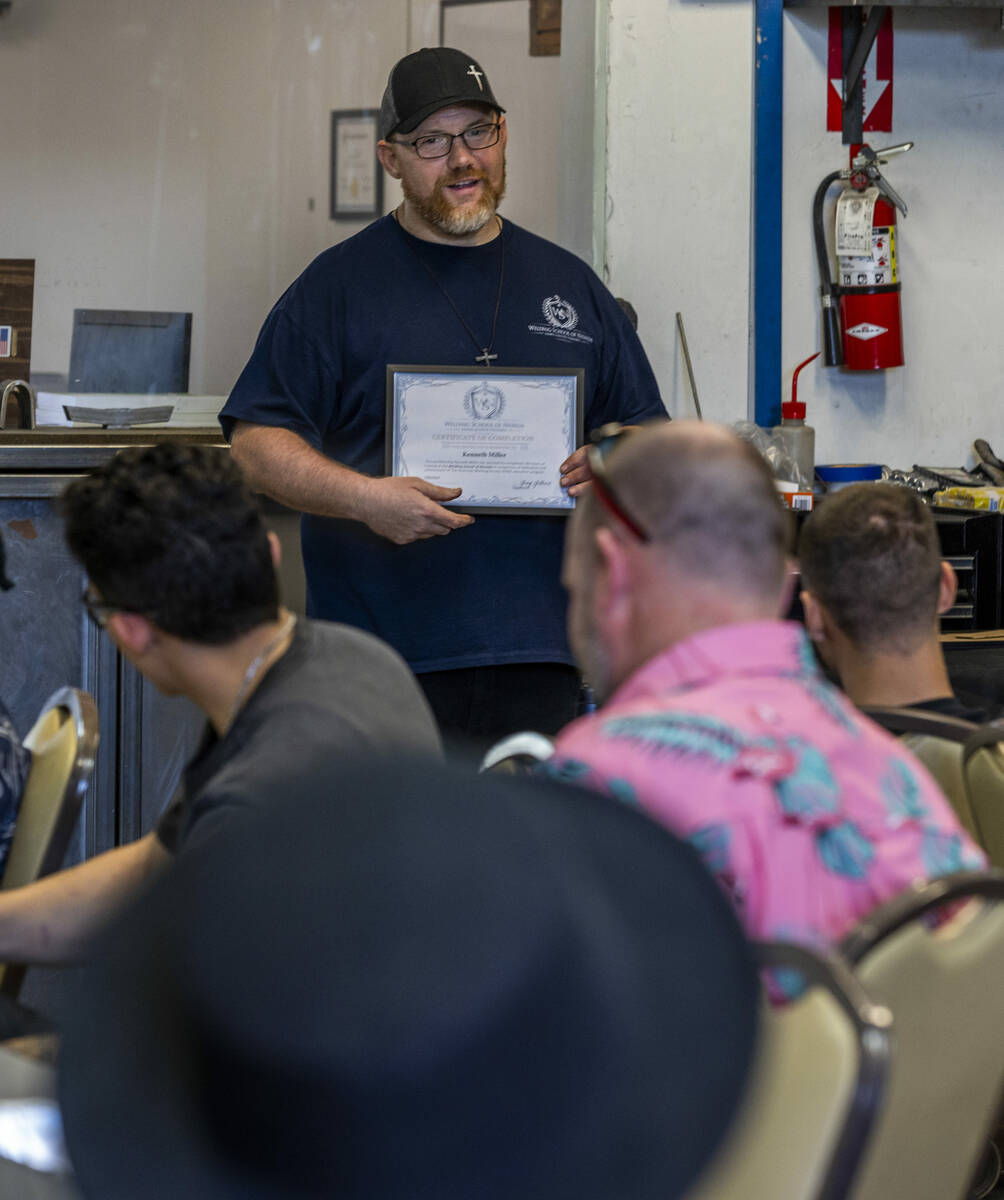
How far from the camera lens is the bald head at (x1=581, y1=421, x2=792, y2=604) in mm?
1206

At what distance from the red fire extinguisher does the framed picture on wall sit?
4.58ft

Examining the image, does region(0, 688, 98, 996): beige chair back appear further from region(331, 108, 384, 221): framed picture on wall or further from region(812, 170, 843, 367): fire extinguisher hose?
region(331, 108, 384, 221): framed picture on wall

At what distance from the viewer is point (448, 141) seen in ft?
8.74

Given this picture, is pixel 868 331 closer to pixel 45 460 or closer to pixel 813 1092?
pixel 45 460

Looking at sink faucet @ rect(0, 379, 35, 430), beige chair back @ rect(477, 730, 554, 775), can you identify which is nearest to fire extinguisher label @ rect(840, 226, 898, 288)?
sink faucet @ rect(0, 379, 35, 430)

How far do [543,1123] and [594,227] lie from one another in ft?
11.4

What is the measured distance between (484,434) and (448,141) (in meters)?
0.57

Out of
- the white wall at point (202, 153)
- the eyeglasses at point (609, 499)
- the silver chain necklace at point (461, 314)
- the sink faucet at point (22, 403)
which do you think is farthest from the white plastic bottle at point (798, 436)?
the eyeglasses at point (609, 499)

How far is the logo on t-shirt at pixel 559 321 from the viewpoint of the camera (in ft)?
8.83

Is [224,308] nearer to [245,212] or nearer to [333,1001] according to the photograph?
[245,212]

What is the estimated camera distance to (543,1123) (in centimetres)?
76

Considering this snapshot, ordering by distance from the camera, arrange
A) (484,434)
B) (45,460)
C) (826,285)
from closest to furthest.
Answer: (484,434) < (45,460) < (826,285)

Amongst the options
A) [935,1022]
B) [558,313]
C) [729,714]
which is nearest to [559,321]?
[558,313]

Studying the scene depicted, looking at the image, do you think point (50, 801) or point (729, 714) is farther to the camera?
point (50, 801)
